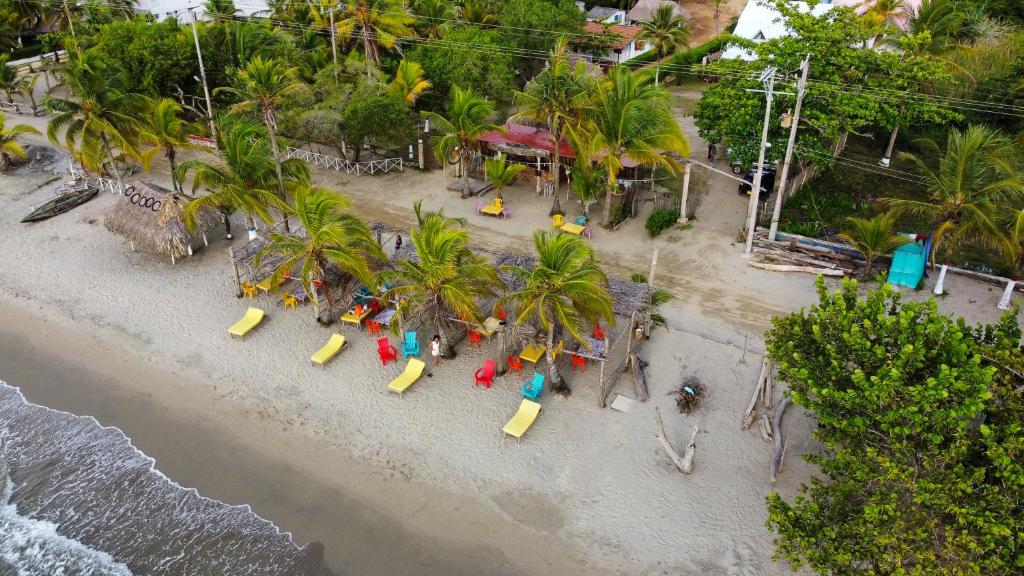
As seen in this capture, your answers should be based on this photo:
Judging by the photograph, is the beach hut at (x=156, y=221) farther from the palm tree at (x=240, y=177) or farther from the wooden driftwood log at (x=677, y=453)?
the wooden driftwood log at (x=677, y=453)

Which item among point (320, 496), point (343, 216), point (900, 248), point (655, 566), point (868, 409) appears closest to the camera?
point (868, 409)

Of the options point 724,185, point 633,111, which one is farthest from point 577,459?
point 724,185

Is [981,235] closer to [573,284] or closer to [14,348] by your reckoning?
[573,284]

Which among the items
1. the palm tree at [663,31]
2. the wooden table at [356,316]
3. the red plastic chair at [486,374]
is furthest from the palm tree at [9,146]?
the palm tree at [663,31]

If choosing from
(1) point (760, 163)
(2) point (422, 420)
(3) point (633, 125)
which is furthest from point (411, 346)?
(1) point (760, 163)

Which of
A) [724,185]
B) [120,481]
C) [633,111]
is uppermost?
[633,111]

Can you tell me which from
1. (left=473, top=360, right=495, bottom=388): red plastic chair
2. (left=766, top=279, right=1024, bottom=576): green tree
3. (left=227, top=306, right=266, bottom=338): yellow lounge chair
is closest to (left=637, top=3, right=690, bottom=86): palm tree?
(left=473, top=360, right=495, bottom=388): red plastic chair

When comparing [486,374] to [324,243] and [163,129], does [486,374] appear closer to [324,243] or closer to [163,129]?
[324,243]
